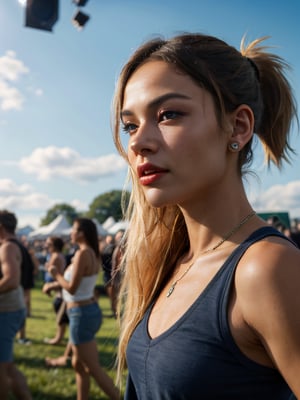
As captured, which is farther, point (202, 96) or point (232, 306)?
point (202, 96)

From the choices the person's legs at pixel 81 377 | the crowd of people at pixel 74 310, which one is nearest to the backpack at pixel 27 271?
the crowd of people at pixel 74 310

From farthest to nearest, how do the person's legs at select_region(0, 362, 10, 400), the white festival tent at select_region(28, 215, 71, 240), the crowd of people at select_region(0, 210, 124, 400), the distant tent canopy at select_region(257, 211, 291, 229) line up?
1. the white festival tent at select_region(28, 215, 71, 240)
2. the distant tent canopy at select_region(257, 211, 291, 229)
3. the crowd of people at select_region(0, 210, 124, 400)
4. the person's legs at select_region(0, 362, 10, 400)

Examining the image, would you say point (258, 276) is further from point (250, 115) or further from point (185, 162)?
point (250, 115)

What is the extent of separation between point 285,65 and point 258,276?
35.2 inches

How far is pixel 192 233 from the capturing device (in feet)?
4.85

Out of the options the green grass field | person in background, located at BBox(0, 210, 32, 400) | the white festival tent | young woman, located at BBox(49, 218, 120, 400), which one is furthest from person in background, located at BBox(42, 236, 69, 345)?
the white festival tent

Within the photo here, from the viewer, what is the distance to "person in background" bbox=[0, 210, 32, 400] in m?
4.10

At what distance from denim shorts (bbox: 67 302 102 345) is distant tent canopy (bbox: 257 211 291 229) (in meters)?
5.98

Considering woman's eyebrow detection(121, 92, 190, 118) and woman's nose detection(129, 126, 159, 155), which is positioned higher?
woman's eyebrow detection(121, 92, 190, 118)

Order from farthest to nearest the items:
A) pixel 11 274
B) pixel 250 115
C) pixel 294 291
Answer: pixel 11 274, pixel 250 115, pixel 294 291

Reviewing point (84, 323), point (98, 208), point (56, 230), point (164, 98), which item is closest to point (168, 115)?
point (164, 98)

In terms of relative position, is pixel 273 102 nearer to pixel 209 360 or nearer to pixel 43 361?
pixel 209 360

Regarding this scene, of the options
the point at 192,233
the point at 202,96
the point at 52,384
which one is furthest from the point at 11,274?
the point at 202,96

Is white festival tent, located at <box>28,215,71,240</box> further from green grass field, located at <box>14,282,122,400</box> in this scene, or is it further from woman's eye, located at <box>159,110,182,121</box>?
woman's eye, located at <box>159,110,182,121</box>
